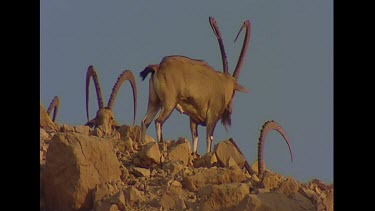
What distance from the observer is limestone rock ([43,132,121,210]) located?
30.0ft

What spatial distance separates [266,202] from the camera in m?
8.51

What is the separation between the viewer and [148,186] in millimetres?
9641

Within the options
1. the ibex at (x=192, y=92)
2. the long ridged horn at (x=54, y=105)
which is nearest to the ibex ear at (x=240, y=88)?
the ibex at (x=192, y=92)

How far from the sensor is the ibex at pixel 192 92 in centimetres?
1347

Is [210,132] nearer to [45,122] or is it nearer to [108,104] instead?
[108,104]

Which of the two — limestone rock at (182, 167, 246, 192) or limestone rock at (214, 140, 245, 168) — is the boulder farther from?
limestone rock at (214, 140, 245, 168)

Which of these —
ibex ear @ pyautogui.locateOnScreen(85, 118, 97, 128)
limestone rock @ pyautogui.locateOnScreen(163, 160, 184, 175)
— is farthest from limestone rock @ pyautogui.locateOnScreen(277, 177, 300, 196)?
ibex ear @ pyautogui.locateOnScreen(85, 118, 97, 128)

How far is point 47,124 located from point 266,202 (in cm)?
466

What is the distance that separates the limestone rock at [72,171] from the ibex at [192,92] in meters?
3.47

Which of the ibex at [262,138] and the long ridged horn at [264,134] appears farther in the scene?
the long ridged horn at [264,134]

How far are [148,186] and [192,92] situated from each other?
15.5 ft

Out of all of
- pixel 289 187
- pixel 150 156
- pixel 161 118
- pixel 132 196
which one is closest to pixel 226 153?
pixel 150 156

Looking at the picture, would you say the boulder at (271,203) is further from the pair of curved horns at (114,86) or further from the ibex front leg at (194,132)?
the pair of curved horns at (114,86)
